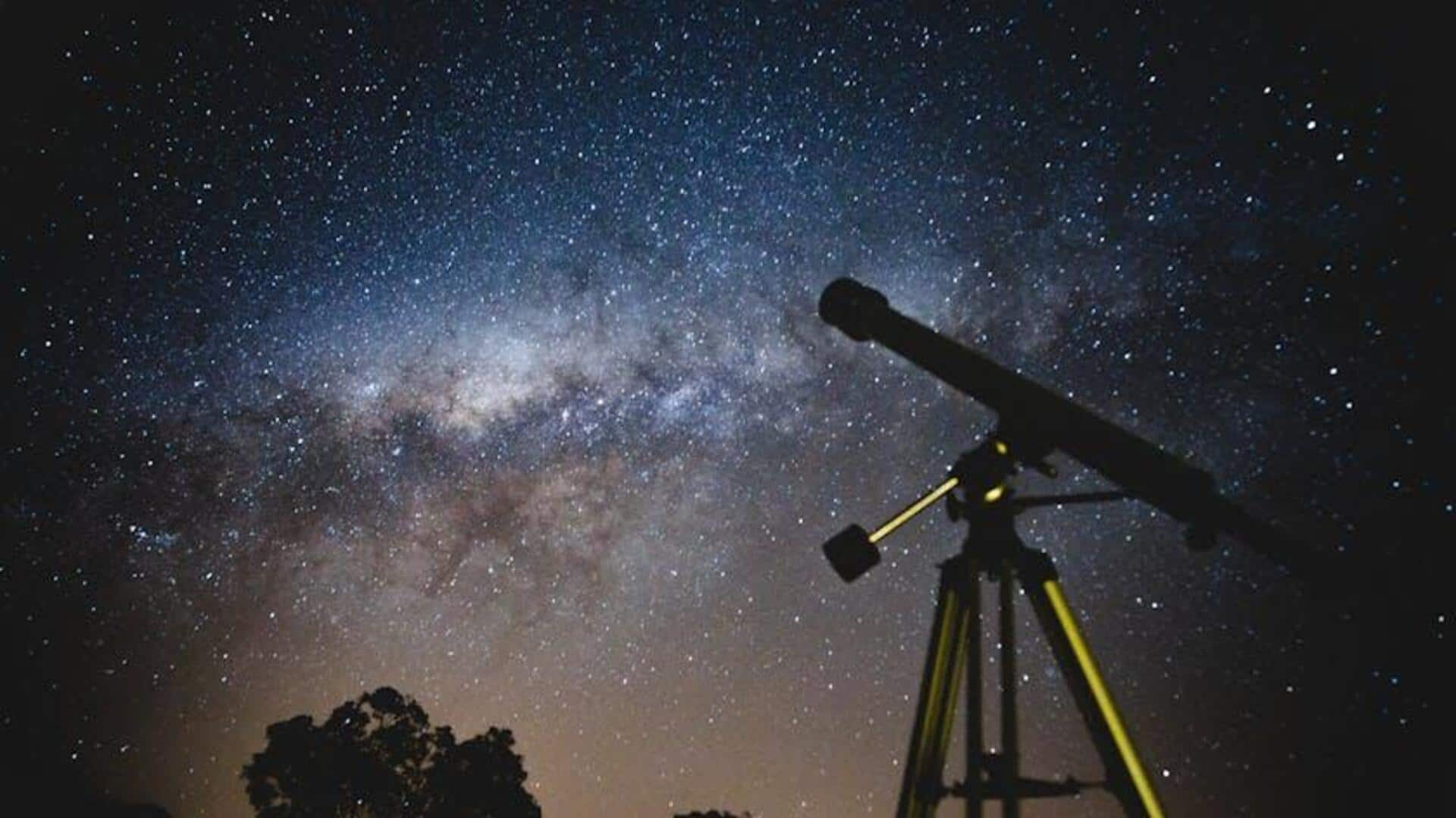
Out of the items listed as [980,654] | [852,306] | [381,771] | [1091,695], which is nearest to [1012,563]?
[980,654]

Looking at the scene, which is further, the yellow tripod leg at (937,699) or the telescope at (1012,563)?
the yellow tripod leg at (937,699)

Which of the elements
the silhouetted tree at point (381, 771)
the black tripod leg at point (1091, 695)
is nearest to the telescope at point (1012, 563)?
the black tripod leg at point (1091, 695)

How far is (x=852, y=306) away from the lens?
345cm

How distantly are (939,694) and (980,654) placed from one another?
18cm

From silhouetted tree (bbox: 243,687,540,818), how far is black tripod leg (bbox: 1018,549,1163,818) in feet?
60.2

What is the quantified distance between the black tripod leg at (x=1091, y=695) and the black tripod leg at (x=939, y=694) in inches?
8.4

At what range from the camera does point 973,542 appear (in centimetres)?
261

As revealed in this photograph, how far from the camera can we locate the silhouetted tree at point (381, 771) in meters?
17.3

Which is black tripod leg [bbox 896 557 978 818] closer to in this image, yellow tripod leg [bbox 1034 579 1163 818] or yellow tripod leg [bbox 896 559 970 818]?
yellow tripod leg [bbox 896 559 970 818]

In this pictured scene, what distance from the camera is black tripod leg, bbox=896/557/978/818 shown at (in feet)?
7.77

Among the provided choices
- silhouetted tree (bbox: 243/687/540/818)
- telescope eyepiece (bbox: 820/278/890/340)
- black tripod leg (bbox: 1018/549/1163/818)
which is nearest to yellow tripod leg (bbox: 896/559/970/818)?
black tripod leg (bbox: 1018/549/1163/818)

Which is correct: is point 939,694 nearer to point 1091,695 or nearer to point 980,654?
point 980,654

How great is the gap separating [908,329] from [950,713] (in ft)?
4.75

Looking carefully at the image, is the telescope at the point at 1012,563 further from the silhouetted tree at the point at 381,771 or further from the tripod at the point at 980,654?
the silhouetted tree at the point at 381,771
